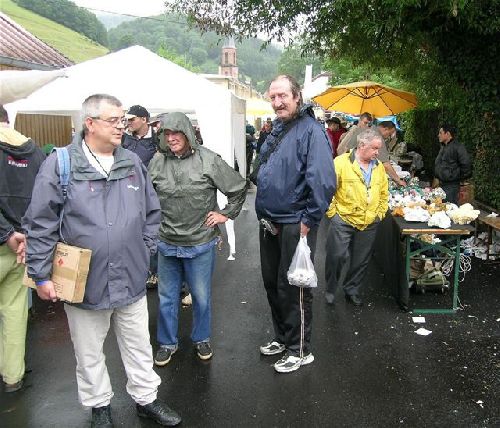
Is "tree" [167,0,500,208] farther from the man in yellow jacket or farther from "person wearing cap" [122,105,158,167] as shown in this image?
"person wearing cap" [122,105,158,167]

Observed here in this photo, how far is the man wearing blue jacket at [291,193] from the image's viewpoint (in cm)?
332

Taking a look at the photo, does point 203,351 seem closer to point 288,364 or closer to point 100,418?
point 288,364

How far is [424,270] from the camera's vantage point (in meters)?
5.41

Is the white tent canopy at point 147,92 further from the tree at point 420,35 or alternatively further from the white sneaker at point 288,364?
the white sneaker at point 288,364

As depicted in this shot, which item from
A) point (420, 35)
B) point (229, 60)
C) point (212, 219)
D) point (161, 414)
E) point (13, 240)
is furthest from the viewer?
point (229, 60)

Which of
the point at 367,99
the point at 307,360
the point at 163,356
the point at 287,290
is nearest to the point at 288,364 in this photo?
the point at 307,360

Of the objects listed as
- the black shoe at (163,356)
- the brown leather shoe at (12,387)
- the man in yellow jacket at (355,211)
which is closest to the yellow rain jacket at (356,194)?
the man in yellow jacket at (355,211)

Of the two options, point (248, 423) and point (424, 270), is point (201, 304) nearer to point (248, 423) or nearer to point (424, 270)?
point (248, 423)

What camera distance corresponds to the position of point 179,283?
3.81 m

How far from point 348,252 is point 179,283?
211 centimetres

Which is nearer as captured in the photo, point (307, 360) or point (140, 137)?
point (307, 360)

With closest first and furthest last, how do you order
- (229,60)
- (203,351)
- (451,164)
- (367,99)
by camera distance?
(203,351), (451,164), (367,99), (229,60)

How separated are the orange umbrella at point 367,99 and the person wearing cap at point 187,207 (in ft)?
23.5

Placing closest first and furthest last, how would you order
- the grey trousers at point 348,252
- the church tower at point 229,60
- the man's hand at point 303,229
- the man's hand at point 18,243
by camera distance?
the man's hand at point 18,243 < the man's hand at point 303,229 < the grey trousers at point 348,252 < the church tower at point 229,60
